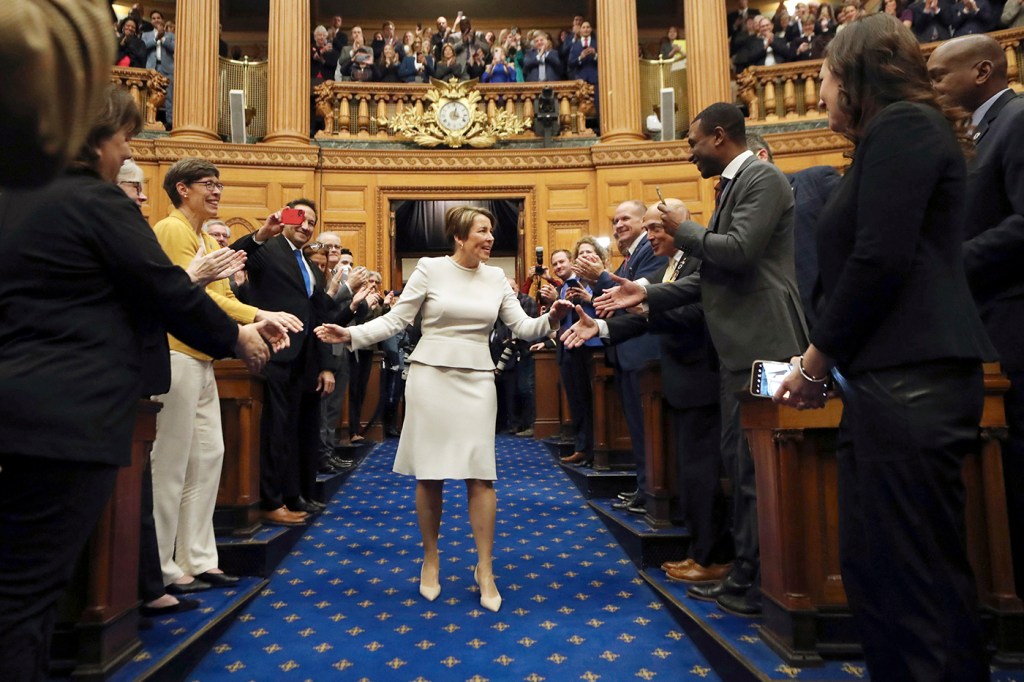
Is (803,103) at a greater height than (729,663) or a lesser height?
greater

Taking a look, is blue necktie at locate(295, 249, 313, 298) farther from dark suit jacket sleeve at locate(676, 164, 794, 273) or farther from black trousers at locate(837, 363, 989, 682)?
black trousers at locate(837, 363, 989, 682)

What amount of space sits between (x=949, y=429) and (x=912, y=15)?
9569 millimetres

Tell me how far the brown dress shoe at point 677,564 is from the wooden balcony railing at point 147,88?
8.86 m

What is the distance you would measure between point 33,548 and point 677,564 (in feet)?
7.01

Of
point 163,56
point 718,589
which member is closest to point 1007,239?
point 718,589

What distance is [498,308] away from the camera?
2.74 metres

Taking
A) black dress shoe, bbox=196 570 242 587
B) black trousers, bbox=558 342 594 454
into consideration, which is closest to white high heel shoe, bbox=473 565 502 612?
black dress shoe, bbox=196 570 242 587

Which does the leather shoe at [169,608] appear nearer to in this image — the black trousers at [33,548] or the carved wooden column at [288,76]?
the black trousers at [33,548]

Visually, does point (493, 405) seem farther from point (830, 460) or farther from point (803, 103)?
point (803, 103)

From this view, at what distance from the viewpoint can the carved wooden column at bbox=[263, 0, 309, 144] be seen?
29.7 feet

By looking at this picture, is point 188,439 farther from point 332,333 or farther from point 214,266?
point 214,266

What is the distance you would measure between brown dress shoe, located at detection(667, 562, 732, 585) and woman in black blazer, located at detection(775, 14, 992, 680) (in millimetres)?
1322

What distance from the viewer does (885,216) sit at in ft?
3.73

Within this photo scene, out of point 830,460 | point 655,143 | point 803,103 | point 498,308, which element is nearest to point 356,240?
point 655,143
